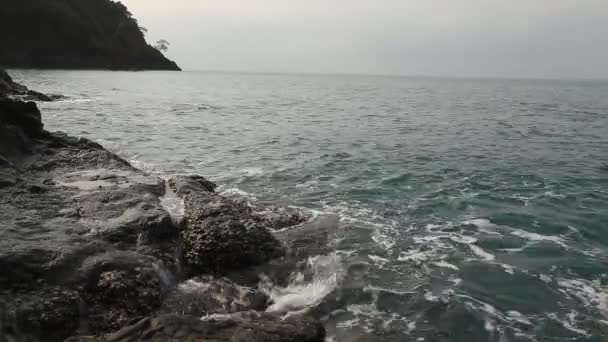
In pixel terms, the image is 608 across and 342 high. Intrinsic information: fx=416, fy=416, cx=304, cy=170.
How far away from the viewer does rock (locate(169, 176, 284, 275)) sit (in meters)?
8.63

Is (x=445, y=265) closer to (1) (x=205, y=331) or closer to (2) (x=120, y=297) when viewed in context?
(1) (x=205, y=331)

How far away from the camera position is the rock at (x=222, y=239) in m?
8.63

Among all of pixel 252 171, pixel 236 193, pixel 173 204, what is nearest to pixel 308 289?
pixel 173 204

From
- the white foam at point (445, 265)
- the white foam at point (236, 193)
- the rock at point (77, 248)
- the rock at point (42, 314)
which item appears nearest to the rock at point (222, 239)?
the rock at point (77, 248)

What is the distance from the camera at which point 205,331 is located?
17.5 ft

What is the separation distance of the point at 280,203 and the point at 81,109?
2670 centimetres

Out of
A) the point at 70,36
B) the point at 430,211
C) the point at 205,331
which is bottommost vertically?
the point at 430,211

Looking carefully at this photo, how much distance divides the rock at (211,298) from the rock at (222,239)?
517 mm

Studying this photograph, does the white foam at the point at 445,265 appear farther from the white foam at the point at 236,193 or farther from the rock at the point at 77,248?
the white foam at the point at 236,193

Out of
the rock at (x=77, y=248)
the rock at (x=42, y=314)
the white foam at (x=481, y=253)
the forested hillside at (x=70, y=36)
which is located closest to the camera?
the rock at (x=42, y=314)

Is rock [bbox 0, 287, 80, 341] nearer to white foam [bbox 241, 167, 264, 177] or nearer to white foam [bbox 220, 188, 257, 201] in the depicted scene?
white foam [bbox 220, 188, 257, 201]

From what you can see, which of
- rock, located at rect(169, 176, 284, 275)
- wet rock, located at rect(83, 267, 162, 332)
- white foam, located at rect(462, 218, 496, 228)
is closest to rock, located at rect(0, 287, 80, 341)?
wet rock, located at rect(83, 267, 162, 332)

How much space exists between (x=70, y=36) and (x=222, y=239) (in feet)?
384

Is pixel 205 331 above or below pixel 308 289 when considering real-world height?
above
